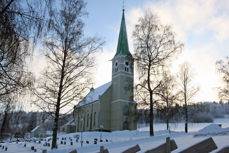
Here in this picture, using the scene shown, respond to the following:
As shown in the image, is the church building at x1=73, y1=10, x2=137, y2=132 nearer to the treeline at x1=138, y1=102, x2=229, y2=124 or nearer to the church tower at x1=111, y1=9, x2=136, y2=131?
the church tower at x1=111, y1=9, x2=136, y2=131

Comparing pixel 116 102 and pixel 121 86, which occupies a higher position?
pixel 121 86

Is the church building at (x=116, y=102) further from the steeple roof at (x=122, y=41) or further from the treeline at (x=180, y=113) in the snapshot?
the treeline at (x=180, y=113)

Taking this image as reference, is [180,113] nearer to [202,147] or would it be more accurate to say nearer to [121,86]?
[121,86]

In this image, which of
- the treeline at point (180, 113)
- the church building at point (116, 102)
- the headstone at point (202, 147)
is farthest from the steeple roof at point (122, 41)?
the headstone at point (202, 147)

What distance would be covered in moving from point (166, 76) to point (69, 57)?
860cm

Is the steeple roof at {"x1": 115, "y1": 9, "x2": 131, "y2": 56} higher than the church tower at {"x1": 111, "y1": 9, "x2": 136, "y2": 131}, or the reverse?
the steeple roof at {"x1": 115, "y1": 9, "x2": 131, "y2": 56}

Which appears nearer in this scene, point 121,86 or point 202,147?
point 202,147

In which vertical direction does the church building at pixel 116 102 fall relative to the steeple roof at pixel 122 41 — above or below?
below

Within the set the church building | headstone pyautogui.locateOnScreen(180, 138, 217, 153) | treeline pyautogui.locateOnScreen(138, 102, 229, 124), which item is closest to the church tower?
the church building

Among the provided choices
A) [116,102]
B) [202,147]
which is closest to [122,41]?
[116,102]

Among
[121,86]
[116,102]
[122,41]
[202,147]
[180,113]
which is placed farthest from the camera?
[122,41]

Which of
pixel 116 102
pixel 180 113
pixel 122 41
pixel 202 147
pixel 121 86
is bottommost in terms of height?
pixel 202 147

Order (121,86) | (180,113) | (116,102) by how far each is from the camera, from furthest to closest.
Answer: (121,86) < (116,102) < (180,113)

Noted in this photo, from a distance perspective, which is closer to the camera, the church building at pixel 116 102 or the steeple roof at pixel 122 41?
the church building at pixel 116 102
